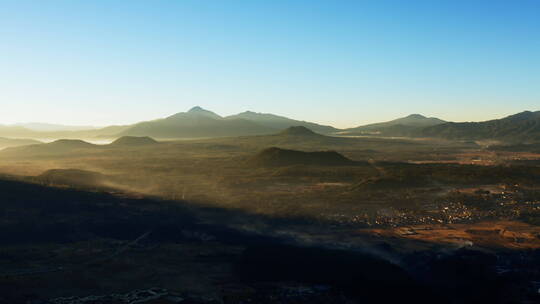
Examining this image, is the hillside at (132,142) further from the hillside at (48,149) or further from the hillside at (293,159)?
the hillside at (293,159)

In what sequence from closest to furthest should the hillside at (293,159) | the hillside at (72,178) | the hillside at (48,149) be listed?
1. the hillside at (72,178)
2. the hillside at (293,159)
3. the hillside at (48,149)

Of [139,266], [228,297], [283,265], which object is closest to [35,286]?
[139,266]

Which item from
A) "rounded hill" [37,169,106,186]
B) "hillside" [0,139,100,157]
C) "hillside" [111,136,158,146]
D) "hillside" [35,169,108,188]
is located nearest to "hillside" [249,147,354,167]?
"hillside" [35,169,108,188]

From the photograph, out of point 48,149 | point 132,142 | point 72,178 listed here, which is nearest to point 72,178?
point 72,178

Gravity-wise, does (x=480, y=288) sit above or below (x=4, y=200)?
below

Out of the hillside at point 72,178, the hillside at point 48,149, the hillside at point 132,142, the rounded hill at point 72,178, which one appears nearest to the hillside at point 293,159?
the hillside at point 72,178

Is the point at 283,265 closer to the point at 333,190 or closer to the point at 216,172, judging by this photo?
the point at 333,190

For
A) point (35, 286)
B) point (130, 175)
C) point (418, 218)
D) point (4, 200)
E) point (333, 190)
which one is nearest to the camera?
point (35, 286)

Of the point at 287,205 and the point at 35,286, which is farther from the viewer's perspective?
the point at 287,205

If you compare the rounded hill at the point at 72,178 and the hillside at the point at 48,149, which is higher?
the hillside at the point at 48,149
